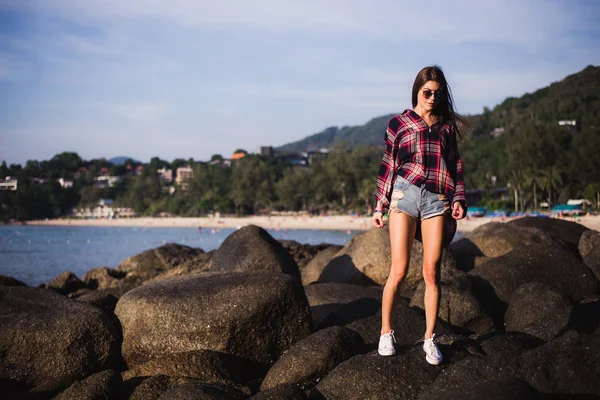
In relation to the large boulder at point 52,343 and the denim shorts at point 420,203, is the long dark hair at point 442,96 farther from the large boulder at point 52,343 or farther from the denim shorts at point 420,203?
the large boulder at point 52,343

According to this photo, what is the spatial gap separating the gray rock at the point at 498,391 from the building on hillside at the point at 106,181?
156955 millimetres

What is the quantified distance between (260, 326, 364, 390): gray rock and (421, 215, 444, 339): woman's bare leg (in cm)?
98

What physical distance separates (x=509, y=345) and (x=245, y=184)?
98.6m

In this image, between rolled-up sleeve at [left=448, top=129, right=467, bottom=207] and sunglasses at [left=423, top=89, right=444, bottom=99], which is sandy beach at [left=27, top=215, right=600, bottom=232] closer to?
rolled-up sleeve at [left=448, top=129, right=467, bottom=207]

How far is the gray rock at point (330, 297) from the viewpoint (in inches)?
325

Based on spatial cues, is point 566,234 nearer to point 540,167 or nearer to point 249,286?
point 249,286

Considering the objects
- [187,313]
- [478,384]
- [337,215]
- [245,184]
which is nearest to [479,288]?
[187,313]

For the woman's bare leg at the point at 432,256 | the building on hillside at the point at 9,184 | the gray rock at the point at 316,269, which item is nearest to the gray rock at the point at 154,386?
the woman's bare leg at the point at 432,256

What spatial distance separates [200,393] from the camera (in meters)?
4.64

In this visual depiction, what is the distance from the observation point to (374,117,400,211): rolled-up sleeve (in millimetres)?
5035

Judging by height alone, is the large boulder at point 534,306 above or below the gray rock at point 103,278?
above

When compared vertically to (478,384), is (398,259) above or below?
above

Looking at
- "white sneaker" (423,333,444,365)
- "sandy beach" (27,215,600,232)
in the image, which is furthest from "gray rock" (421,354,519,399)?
"sandy beach" (27,215,600,232)

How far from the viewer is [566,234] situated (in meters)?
13.8
